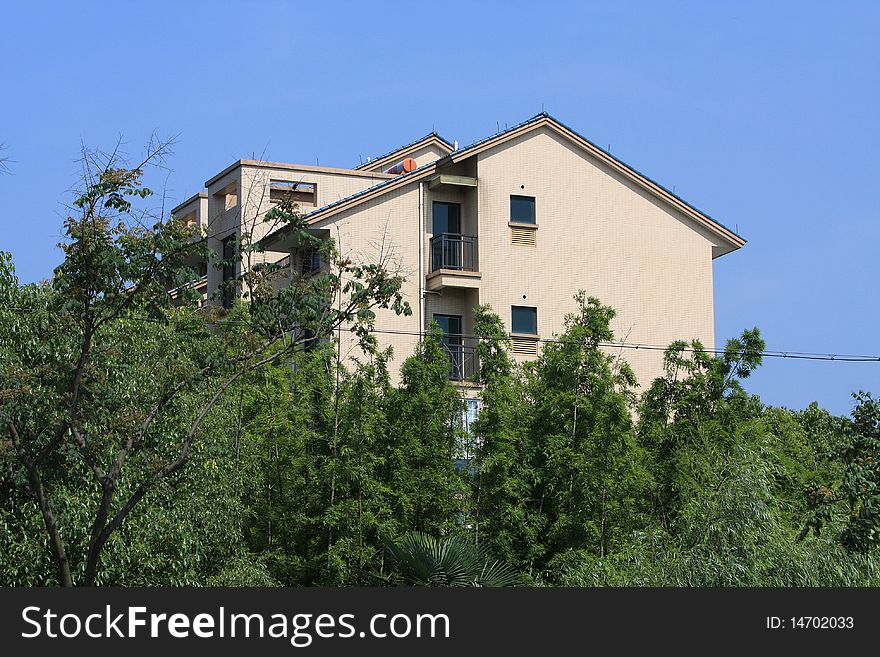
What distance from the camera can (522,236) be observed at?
35594 mm

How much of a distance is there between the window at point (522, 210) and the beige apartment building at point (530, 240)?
0.03m

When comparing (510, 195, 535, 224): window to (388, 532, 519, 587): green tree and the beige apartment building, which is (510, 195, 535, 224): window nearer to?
the beige apartment building

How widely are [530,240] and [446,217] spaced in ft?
7.57

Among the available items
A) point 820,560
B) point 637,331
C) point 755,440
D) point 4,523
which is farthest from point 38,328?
point 637,331

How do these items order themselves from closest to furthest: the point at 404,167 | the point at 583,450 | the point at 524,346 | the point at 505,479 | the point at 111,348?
1. the point at 111,348
2. the point at 505,479
3. the point at 583,450
4. the point at 524,346
5. the point at 404,167

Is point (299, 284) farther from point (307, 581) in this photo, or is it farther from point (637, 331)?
point (637, 331)

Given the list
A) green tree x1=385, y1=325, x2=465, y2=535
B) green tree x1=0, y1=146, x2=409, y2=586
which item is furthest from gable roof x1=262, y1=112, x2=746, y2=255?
green tree x1=0, y1=146, x2=409, y2=586

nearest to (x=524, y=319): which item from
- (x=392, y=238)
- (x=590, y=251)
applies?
(x=590, y=251)

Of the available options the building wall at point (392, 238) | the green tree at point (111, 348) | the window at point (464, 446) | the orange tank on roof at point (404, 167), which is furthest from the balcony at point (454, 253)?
the green tree at point (111, 348)

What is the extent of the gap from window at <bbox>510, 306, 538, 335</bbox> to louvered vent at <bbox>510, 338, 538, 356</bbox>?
1.19 feet

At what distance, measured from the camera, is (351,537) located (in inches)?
958

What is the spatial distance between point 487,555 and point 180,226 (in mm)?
10854

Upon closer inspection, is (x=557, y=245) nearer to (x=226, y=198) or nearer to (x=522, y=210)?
(x=522, y=210)

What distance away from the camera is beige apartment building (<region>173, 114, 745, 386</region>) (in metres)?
34.3
